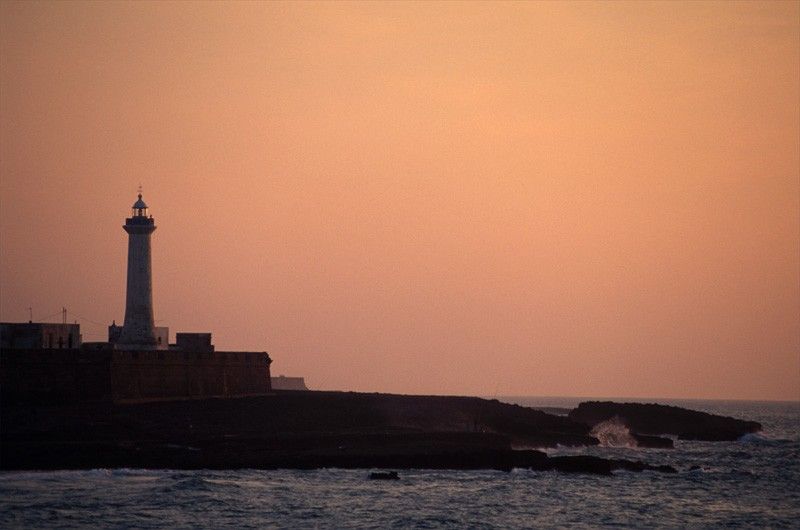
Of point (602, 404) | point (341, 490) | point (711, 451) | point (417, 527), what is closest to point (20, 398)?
point (341, 490)

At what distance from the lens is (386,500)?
1813 inches

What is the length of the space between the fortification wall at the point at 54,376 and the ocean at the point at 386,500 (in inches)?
510

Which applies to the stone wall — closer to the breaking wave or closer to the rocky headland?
the breaking wave

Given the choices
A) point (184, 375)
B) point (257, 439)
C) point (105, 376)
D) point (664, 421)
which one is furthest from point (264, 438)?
point (664, 421)

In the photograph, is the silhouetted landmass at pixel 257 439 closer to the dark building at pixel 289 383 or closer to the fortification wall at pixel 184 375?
the fortification wall at pixel 184 375

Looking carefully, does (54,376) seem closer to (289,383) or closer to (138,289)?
(138,289)

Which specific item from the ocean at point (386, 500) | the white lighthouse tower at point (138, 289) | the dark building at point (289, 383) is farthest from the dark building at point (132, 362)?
the dark building at point (289, 383)

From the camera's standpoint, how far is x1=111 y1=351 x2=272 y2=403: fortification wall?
6562 cm

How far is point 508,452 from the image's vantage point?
184ft

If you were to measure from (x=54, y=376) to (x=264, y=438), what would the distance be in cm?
1219

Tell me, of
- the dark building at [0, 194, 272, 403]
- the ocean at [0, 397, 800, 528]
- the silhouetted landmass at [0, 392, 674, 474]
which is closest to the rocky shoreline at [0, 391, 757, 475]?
the silhouetted landmass at [0, 392, 674, 474]

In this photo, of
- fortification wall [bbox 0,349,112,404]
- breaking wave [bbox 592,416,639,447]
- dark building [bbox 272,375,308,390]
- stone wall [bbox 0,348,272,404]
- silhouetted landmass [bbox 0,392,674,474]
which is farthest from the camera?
dark building [bbox 272,375,308,390]

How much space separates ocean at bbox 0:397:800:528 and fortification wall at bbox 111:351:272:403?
47.8 ft

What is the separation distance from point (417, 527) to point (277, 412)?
27339mm
